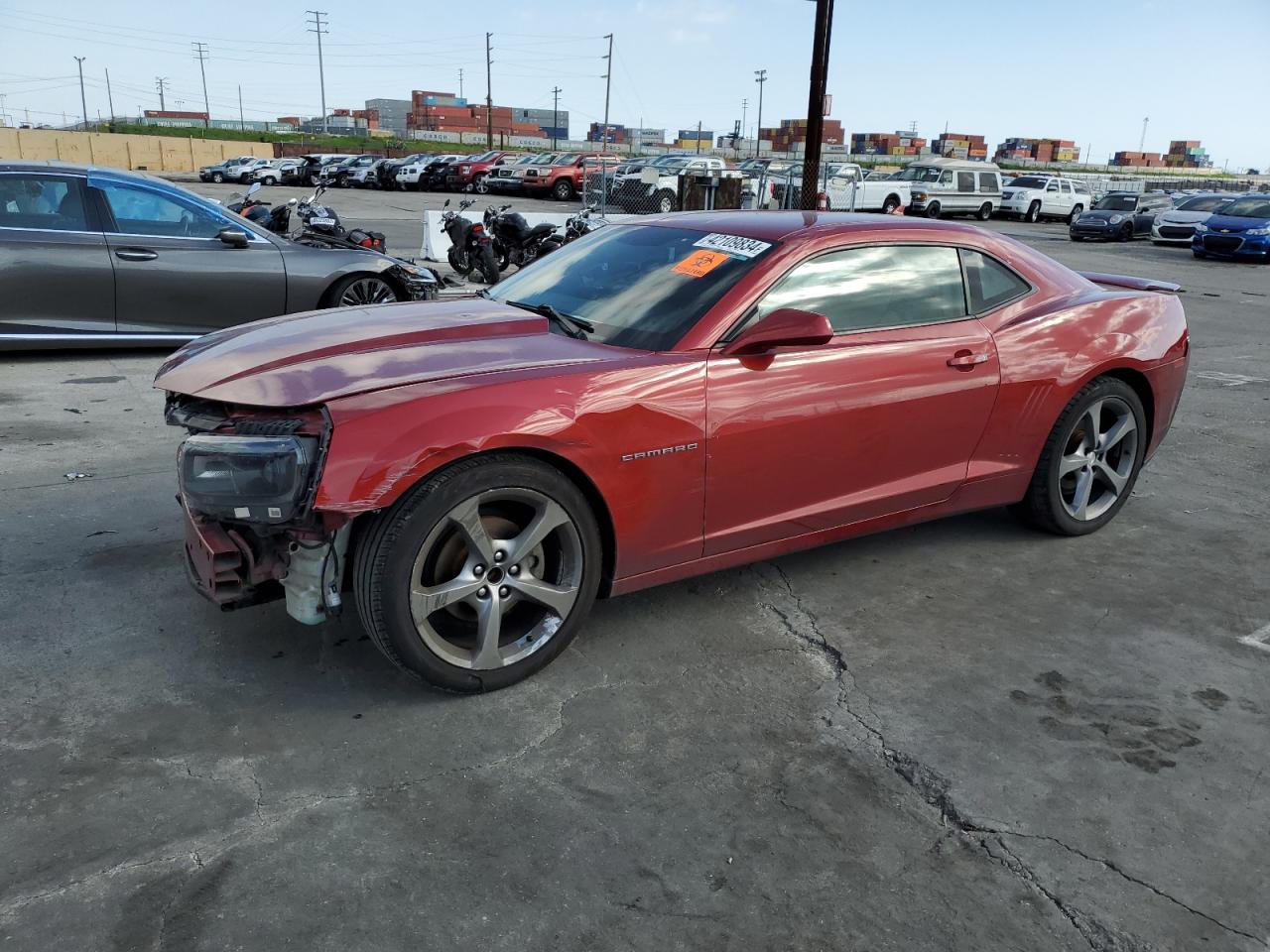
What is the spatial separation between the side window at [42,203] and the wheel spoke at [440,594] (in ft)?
19.8

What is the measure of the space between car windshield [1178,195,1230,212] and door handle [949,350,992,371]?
28873 millimetres

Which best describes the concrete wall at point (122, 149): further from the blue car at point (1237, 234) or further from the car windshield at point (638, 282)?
the car windshield at point (638, 282)

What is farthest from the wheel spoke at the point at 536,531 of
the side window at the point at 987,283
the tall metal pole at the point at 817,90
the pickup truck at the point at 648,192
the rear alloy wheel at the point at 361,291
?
the pickup truck at the point at 648,192

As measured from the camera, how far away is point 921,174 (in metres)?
36.2

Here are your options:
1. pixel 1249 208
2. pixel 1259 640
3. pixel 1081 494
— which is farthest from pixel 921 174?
pixel 1259 640

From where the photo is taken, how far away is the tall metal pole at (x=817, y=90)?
1666 cm

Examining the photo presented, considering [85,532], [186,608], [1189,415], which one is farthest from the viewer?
[1189,415]

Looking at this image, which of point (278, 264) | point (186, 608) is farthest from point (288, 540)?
point (278, 264)

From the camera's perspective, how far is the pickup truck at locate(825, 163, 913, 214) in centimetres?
3089

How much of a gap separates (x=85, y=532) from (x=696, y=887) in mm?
3372

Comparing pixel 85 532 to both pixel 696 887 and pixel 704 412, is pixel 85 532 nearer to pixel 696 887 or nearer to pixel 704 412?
pixel 704 412

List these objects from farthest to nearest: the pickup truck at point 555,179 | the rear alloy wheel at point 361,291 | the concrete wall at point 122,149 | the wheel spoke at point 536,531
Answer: the concrete wall at point 122,149 < the pickup truck at point 555,179 < the rear alloy wheel at point 361,291 < the wheel spoke at point 536,531

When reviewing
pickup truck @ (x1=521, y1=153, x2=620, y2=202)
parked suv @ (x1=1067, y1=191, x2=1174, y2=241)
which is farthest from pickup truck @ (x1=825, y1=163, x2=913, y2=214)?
pickup truck @ (x1=521, y1=153, x2=620, y2=202)

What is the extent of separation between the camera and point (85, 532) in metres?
4.39
